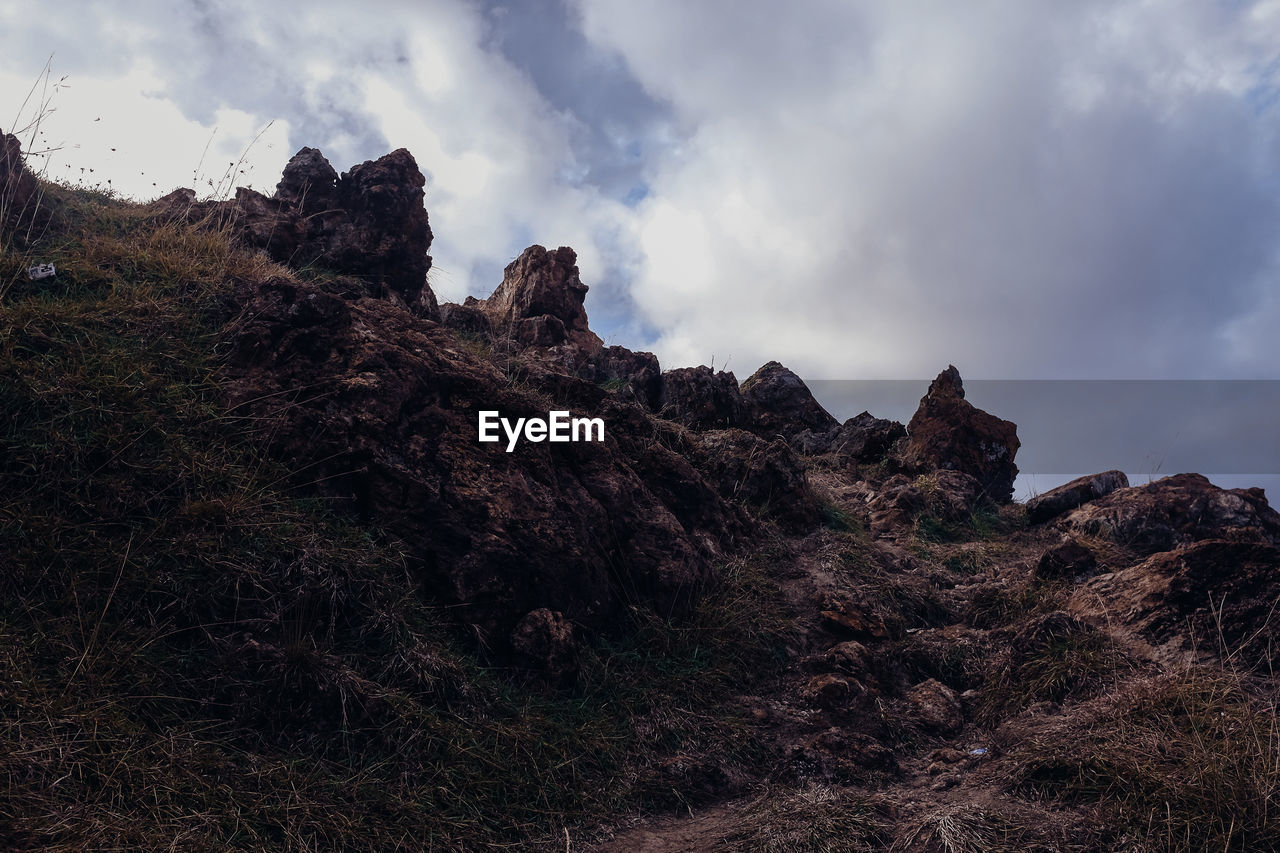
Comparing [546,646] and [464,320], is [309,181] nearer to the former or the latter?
[464,320]

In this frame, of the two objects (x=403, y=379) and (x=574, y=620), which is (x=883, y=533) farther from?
(x=403, y=379)

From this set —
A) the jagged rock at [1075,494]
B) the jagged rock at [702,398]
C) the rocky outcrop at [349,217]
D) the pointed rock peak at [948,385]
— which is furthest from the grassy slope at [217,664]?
the pointed rock peak at [948,385]

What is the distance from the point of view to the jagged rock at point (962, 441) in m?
11.5

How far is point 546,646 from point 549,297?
7.66 meters

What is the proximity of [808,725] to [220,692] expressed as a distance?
11.4 ft

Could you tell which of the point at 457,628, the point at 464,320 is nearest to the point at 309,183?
the point at 464,320

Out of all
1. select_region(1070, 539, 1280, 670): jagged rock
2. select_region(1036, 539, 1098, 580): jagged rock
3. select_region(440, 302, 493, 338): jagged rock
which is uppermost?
select_region(440, 302, 493, 338): jagged rock

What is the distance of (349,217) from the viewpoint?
26.8 feet

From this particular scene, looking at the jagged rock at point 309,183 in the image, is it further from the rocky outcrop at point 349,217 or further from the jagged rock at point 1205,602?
the jagged rock at point 1205,602

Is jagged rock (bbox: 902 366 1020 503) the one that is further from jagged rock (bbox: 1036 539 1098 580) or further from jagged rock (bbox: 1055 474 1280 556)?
jagged rock (bbox: 1036 539 1098 580)

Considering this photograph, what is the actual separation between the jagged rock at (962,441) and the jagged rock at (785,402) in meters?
1.41

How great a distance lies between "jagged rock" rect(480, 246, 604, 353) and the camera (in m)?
11.4

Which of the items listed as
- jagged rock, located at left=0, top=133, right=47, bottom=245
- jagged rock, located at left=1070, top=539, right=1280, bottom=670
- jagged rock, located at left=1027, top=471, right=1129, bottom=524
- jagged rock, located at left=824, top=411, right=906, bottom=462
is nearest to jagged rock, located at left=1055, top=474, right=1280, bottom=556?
jagged rock, located at left=1027, top=471, right=1129, bottom=524

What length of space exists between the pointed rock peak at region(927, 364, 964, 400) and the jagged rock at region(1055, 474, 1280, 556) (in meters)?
3.12
